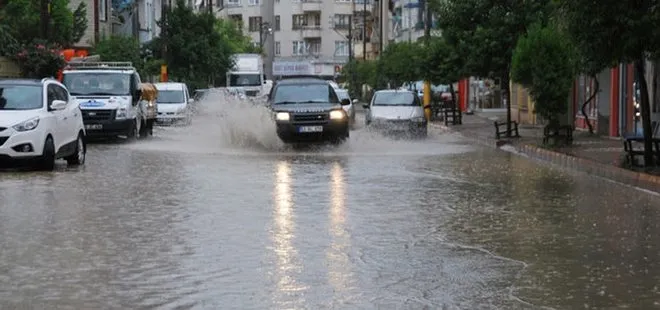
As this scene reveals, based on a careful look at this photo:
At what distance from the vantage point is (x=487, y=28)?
111ft

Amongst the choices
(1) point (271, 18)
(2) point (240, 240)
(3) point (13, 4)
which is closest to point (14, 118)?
(2) point (240, 240)

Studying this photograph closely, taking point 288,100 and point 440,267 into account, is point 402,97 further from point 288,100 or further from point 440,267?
point 440,267

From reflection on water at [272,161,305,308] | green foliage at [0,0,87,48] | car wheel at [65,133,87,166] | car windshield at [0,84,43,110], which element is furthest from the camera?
green foliage at [0,0,87,48]

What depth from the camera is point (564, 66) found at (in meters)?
26.4

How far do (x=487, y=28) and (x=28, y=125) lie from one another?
17.9 m

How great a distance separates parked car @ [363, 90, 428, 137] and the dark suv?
7.37 metres

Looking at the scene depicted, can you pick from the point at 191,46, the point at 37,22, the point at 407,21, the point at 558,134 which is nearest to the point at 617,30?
the point at 558,134

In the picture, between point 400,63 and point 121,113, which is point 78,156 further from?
point 400,63

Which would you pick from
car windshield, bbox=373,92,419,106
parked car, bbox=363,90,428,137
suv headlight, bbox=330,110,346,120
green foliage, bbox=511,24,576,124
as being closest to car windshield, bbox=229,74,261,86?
car windshield, bbox=373,92,419,106

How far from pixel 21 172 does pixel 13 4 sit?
26.5 m

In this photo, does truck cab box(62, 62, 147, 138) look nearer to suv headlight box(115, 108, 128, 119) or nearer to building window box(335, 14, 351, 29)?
suv headlight box(115, 108, 128, 119)

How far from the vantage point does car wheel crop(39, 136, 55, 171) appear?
19.3 meters

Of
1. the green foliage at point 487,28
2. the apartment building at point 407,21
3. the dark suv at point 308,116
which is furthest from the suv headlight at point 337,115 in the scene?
the apartment building at point 407,21

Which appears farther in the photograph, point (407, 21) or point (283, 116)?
point (407, 21)
